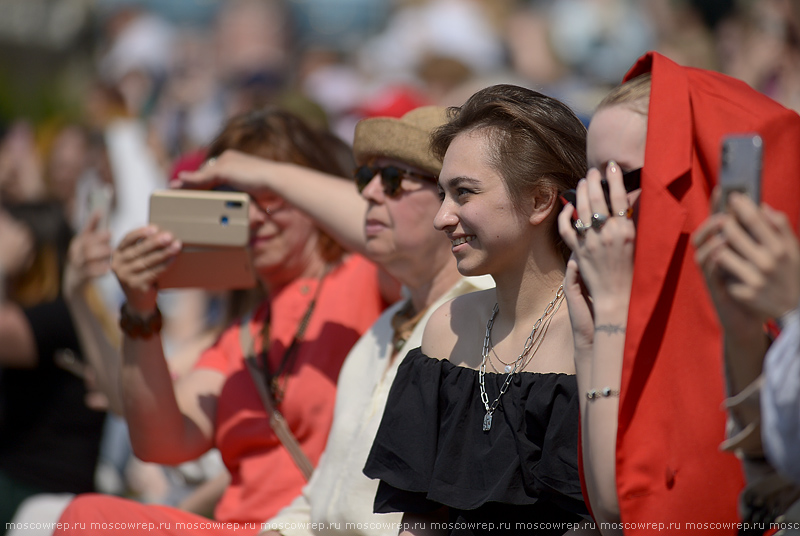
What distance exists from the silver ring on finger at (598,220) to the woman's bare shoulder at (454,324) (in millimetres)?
662

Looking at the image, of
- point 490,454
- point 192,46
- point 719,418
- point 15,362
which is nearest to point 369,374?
point 490,454

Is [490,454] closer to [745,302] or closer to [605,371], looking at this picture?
[605,371]

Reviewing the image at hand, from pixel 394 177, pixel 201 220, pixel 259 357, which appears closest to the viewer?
pixel 394 177

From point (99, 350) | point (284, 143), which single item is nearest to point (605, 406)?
point (284, 143)

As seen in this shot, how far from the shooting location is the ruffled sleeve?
2.06 metres

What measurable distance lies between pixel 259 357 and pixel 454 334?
1134 millimetres

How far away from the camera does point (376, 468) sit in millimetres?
2363

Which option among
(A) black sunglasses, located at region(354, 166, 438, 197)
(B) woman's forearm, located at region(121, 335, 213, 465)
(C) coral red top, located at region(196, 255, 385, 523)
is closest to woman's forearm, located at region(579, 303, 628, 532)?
(A) black sunglasses, located at region(354, 166, 438, 197)

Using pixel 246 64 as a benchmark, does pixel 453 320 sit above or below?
above

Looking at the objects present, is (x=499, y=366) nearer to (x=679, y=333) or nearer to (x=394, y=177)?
(x=679, y=333)

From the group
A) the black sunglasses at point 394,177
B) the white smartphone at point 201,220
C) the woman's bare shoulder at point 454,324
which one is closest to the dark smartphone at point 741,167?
the woman's bare shoulder at point 454,324

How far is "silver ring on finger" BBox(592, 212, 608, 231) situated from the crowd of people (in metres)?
0.01

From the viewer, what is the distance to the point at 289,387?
3188 mm

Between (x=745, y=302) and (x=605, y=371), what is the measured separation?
415mm
